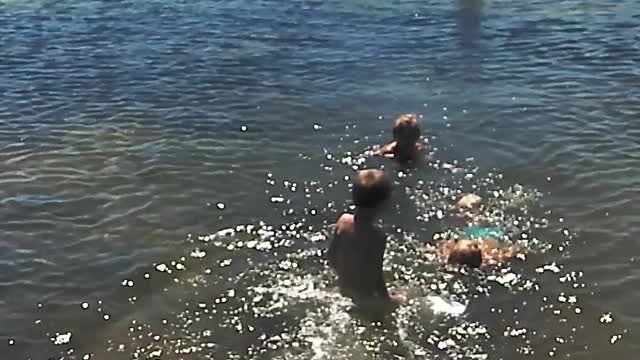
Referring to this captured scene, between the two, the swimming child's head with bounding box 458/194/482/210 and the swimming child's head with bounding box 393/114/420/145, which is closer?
the swimming child's head with bounding box 458/194/482/210

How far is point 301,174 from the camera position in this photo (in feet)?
44.1

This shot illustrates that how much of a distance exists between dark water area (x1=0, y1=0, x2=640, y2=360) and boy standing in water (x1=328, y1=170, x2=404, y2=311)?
28cm

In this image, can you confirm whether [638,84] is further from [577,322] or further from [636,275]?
[577,322]

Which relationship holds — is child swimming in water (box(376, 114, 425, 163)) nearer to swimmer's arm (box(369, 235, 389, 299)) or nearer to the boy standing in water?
the boy standing in water

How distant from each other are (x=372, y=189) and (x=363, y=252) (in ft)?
2.78

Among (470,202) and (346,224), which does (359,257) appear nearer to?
(346,224)

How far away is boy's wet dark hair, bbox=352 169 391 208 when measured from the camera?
8922mm

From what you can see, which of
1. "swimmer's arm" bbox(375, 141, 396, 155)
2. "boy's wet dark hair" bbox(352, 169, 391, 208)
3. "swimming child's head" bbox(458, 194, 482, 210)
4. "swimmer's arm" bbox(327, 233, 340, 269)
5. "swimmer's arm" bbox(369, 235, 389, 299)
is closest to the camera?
"boy's wet dark hair" bbox(352, 169, 391, 208)

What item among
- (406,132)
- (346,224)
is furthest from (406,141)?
(346,224)

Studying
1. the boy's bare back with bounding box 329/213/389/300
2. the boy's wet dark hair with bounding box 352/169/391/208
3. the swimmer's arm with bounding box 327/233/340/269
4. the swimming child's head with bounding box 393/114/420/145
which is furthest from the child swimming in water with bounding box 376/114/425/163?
the boy's wet dark hair with bounding box 352/169/391/208

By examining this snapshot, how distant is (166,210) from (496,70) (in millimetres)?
7702

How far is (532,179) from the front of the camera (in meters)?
13.0

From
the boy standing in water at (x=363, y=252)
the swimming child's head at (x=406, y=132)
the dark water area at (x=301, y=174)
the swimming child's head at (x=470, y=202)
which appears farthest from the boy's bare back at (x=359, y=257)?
the swimming child's head at (x=406, y=132)

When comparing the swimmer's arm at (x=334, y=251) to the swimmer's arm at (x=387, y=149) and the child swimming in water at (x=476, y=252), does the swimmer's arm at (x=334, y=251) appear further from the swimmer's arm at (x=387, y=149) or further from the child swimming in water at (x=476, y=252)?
the swimmer's arm at (x=387, y=149)
